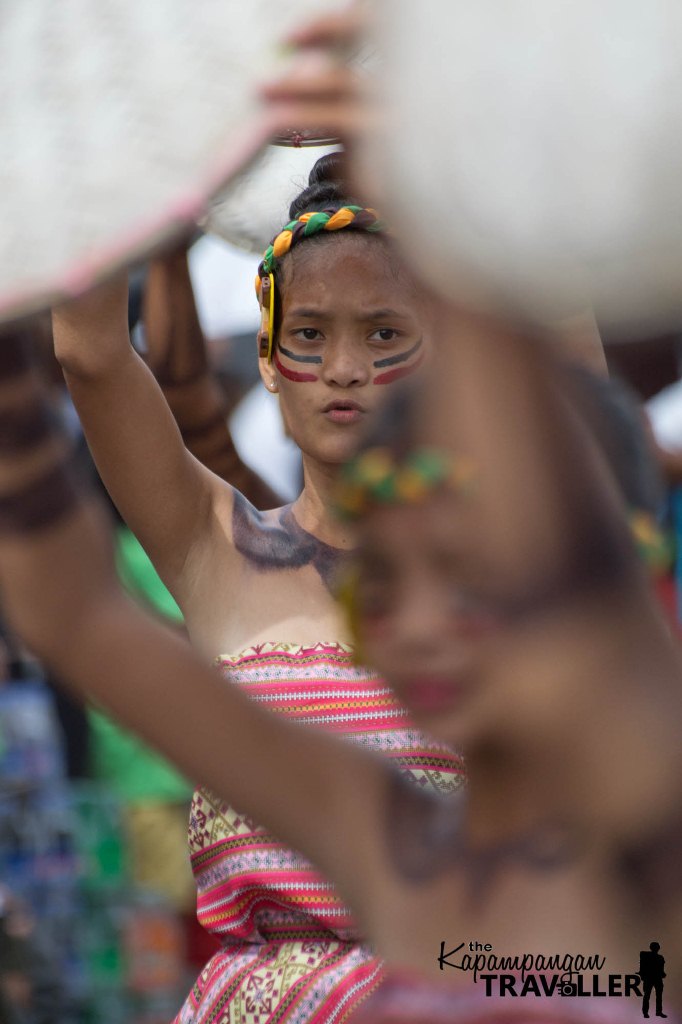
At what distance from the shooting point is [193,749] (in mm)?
1191

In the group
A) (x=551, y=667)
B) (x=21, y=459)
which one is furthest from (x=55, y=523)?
(x=551, y=667)

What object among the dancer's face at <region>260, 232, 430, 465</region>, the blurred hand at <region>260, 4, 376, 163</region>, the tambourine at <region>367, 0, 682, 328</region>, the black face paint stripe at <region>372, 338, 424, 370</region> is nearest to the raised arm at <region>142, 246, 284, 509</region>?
the dancer's face at <region>260, 232, 430, 465</region>

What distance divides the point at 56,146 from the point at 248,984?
3.62 feet

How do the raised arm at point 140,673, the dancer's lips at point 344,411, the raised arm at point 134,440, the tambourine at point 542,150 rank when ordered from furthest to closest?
the dancer's lips at point 344,411
the raised arm at point 134,440
the raised arm at point 140,673
the tambourine at point 542,150

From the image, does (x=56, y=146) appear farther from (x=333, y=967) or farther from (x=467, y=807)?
(x=333, y=967)

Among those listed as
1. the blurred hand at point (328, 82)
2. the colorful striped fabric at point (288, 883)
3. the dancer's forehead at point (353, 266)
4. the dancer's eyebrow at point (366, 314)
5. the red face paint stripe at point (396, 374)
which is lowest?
the colorful striped fabric at point (288, 883)

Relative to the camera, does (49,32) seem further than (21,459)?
No

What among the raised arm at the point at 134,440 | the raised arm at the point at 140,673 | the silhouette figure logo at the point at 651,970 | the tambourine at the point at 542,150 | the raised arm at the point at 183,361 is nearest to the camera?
the tambourine at the point at 542,150

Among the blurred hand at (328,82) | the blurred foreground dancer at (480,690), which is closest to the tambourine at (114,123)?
the blurred hand at (328,82)

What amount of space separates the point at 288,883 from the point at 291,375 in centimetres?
69

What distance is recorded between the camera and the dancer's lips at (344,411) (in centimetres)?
197

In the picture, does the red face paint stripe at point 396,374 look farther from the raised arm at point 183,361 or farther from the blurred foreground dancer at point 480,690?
the blurred foreground dancer at point 480,690

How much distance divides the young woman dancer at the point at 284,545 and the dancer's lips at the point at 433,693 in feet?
2.28

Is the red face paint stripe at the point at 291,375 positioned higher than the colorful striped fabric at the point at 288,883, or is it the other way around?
the red face paint stripe at the point at 291,375
